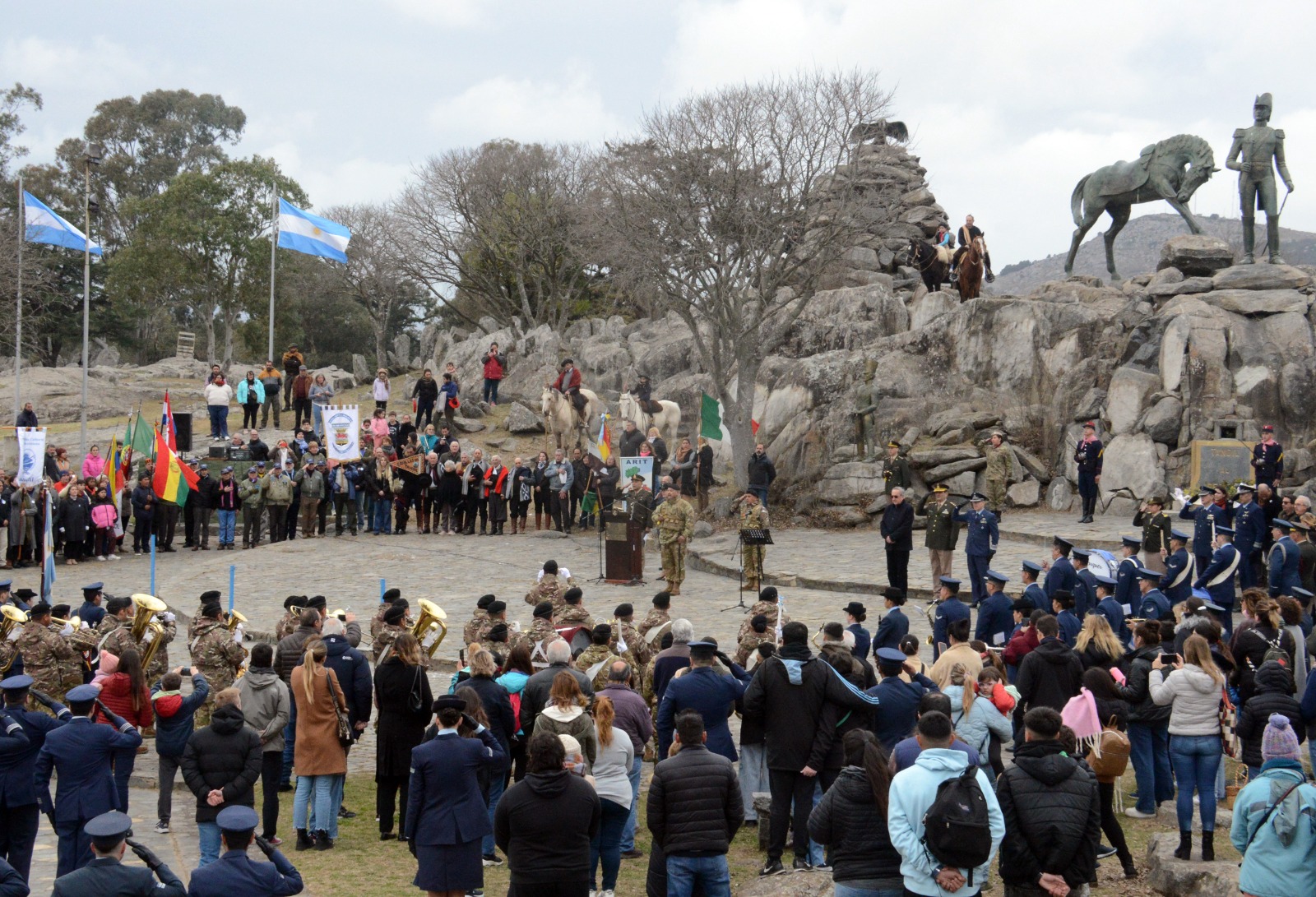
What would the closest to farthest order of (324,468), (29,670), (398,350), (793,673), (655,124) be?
(793,673), (29,670), (324,468), (655,124), (398,350)

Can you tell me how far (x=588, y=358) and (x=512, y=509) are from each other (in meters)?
15.1

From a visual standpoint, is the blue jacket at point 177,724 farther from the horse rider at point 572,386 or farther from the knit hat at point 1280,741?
the horse rider at point 572,386

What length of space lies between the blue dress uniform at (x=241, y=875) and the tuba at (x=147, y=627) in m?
5.95

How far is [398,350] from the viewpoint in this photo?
54.4 metres

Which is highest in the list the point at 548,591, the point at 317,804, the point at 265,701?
the point at 548,591

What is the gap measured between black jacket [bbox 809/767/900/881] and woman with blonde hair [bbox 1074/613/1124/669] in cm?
401

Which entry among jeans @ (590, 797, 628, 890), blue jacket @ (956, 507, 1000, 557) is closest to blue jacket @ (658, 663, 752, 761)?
jeans @ (590, 797, 628, 890)

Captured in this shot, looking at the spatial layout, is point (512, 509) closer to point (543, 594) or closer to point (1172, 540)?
point (543, 594)

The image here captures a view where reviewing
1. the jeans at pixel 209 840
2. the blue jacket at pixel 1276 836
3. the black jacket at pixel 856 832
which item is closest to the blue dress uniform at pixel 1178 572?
the blue jacket at pixel 1276 836

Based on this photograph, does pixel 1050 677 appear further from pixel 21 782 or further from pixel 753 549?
pixel 753 549

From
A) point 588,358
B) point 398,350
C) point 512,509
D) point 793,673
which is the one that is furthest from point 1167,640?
point 398,350

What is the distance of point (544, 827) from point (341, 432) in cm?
2030

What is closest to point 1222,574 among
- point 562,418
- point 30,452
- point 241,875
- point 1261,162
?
point 241,875

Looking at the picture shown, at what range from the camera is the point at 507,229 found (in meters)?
46.4
